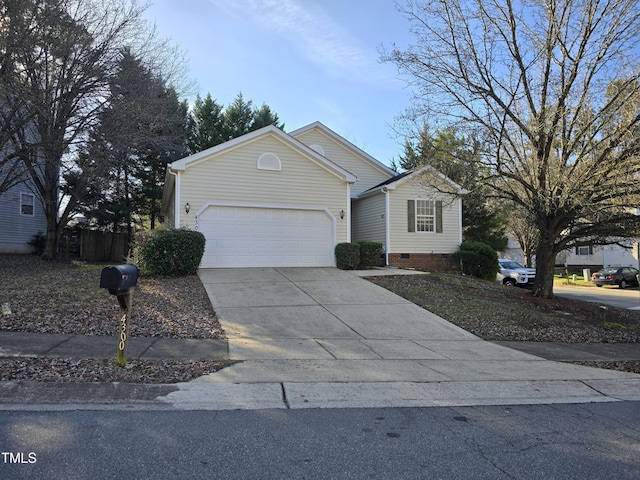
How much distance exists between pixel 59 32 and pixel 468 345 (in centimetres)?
1310

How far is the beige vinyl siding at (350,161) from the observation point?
2230 centimetres

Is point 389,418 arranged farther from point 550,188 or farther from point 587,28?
point 587,28

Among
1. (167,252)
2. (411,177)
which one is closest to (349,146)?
(411,177)

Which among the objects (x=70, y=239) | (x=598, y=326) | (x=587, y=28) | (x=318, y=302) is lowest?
(x=598, y=326)

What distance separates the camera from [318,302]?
11.2m

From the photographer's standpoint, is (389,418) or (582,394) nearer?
(389,418)

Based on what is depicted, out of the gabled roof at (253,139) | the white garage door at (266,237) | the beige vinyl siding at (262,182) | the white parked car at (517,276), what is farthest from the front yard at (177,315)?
the white parked car at (517,276)

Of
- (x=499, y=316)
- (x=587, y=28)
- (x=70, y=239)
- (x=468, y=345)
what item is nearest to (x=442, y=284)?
(x=499, y=316)

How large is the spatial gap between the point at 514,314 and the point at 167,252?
9814 millimetres

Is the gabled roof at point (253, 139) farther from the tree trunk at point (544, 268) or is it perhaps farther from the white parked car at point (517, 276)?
the white parked car at point (517, 276)

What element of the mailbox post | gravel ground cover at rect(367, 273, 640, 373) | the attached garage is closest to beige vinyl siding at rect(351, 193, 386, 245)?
the attached garage

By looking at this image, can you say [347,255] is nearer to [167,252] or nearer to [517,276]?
[167,252]

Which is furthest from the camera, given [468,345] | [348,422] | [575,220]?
[575,220]

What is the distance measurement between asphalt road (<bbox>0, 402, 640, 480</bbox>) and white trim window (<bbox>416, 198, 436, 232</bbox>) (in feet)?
49.8
